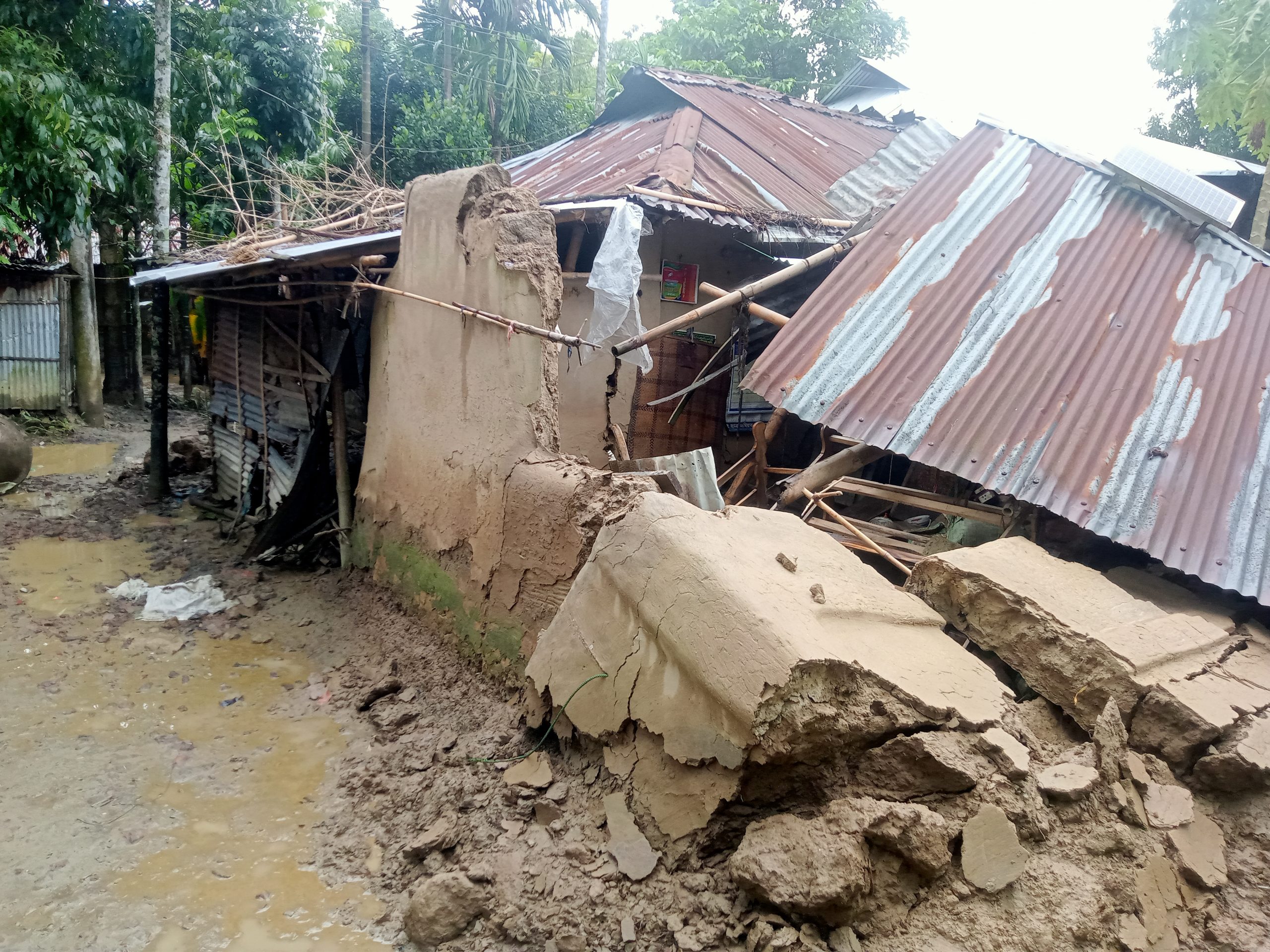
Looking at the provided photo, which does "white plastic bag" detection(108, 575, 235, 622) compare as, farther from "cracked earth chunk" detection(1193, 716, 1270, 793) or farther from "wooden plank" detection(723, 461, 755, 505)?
"cracked earth chunk" detection(1193, 716, 1270, 793)

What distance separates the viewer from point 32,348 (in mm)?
13016

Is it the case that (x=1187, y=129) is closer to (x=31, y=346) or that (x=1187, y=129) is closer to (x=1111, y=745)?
(x=1111, y=745)

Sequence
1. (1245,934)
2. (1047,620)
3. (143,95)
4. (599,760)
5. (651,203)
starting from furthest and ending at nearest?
(143,95) < (651,203) < (599,760) < (1047,620) < (1245,934)

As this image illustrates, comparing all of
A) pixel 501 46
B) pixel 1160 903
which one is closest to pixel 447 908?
pixel 1160 903

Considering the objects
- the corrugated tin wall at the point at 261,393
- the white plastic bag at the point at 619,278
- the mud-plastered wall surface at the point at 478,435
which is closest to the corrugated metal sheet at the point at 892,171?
the white plastic bag at the point at 619,278

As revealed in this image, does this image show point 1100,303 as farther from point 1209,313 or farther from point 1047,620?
point 1047,620

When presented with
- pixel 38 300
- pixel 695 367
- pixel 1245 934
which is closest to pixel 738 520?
pixel 1245 934

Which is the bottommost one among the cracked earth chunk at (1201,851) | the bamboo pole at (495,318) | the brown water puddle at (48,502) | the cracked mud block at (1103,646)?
the brown water puddle at (48,502)

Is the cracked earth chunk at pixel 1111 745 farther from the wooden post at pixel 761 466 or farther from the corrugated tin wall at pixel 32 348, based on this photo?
the corrugated tin wall at pixel 32 348

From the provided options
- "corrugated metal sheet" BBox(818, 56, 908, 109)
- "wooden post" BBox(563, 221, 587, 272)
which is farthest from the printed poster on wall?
"corrugated metal sheet" BBox(818, 56, 908, 109)

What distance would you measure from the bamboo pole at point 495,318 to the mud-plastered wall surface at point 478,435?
6 centimetres

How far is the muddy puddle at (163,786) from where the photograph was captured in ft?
10.9

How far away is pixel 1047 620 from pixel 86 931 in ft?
13.1

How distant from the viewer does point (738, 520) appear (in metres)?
3.50
